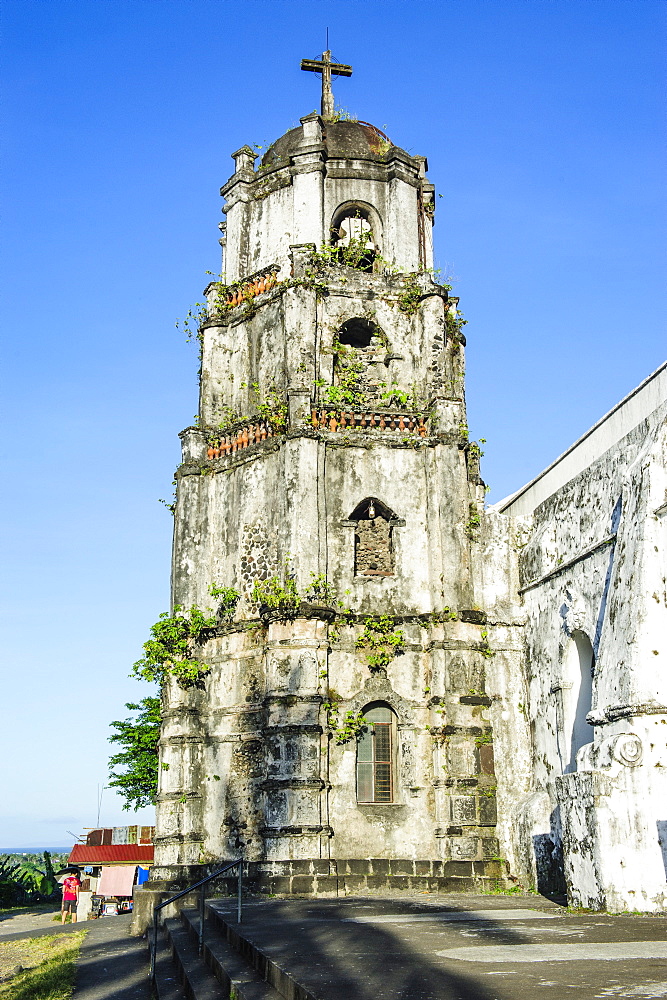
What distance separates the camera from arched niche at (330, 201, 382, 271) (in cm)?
1964

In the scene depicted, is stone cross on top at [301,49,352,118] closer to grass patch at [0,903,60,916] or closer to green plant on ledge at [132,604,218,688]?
green plant on ledge at [132,604,218,688]

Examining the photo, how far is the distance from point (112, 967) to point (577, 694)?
7677 mm

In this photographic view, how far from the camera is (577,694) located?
15438 mm

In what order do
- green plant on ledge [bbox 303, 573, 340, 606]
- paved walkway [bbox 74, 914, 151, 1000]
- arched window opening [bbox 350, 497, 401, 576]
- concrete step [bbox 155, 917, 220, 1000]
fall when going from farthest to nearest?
arched window opening [bbox 350, 497, 401, 576] < green plant on ledge [bbox 303, 573, 340, 606] < paved walkway [bbox 74, 914, 151, 1000] < concrete step [bbox 155, 917, 220, 1000]

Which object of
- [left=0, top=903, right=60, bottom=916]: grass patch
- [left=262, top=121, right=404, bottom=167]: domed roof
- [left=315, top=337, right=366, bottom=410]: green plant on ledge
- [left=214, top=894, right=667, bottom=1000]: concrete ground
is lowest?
[left=0, top=903, right=60, bottom=916]: grass patch

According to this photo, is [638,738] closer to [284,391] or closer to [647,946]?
[647,946]

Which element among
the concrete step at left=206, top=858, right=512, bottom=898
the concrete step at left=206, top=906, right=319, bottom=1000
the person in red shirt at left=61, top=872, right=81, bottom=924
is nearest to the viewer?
the concrete step at left=206, top=906, right=319, bottom=1000

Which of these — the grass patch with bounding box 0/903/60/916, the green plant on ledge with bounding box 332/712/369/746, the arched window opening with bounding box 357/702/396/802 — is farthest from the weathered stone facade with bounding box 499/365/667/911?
the grass patch with bounding box 0/903/60/916

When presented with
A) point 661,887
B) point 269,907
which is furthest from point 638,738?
point 269,907

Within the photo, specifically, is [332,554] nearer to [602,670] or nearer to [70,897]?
[602,670]

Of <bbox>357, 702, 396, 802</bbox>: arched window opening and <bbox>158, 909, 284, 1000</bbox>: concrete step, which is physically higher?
<bbox>357, 702, 396, 802</bbox>: arched window opening

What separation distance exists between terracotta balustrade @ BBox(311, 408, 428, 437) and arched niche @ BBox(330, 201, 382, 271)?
325 cm

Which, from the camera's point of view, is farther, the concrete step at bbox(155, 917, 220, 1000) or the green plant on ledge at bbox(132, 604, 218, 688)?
the green plant on ledge at bbox(132, 604, 218, 688)

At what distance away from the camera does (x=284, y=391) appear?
18109mm
